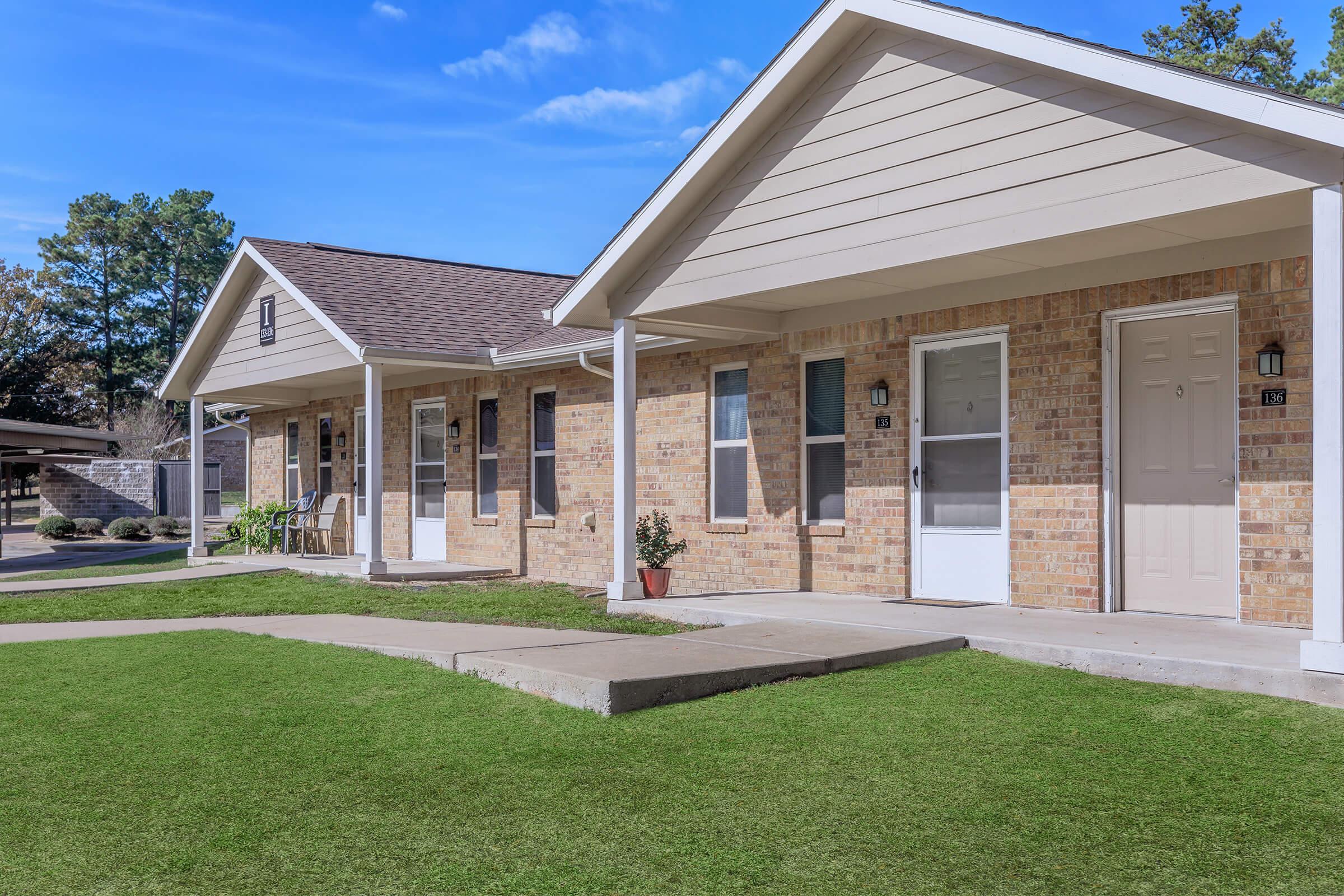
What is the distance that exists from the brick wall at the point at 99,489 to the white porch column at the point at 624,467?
2542 centimetres

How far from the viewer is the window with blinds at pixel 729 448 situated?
36.6 feet

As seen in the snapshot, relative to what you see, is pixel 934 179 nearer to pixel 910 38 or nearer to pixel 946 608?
pixel 910 38

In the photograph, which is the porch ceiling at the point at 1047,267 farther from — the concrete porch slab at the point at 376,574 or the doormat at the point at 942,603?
the concrete porch slab at the point at 376,574

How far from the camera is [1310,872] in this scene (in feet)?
11.1

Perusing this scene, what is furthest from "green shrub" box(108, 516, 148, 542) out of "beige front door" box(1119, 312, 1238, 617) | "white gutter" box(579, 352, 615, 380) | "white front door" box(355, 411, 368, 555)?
"beige front door" box(1119, 312, 1238, 617)

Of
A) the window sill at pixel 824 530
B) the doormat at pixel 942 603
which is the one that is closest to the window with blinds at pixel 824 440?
the window sill at pixel 824 530

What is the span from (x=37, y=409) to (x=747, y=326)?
4297cm

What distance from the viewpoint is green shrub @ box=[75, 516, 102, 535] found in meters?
27.1

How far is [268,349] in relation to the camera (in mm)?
15711

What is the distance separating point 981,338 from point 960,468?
1088 mm

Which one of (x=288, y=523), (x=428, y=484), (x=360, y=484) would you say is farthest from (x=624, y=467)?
(x=288, y=523)

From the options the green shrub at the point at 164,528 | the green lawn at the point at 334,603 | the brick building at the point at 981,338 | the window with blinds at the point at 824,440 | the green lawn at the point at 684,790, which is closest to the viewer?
the green lawn at the point at 684,790

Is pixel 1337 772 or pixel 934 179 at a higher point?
pixel 934 179

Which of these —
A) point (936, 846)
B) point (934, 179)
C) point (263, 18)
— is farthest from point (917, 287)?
point (263, 18)
